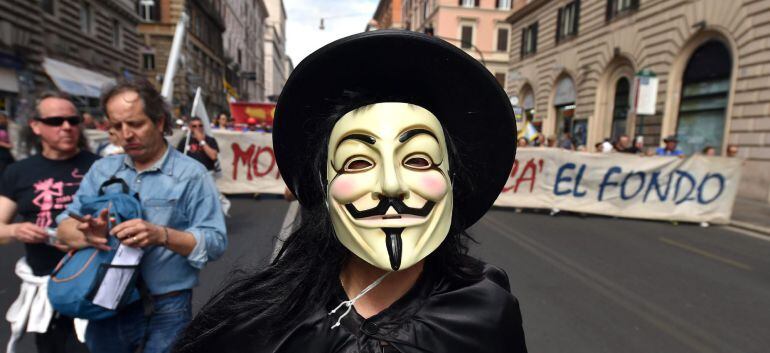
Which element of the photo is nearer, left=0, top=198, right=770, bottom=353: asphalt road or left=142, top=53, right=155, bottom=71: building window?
left=0, top=198, right=770, bottom=353: asphalt road

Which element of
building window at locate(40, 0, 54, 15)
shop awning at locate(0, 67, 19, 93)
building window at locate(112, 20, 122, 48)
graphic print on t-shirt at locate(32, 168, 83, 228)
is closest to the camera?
graphic print on t-shirt at locate(32, 168, 83, 228)

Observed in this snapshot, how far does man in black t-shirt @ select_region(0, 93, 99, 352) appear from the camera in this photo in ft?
6.89

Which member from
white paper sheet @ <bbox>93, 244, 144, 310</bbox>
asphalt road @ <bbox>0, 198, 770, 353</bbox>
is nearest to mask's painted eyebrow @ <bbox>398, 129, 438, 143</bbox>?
asphalt road @ <bbox>0, 198, 770, 353</bbox>

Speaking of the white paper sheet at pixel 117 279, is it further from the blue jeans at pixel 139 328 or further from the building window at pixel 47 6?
the building window at pixel 47 6

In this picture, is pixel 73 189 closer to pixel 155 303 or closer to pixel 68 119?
pixel 68 119

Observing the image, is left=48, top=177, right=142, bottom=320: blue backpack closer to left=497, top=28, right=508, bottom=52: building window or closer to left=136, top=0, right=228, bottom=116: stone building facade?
left=136, top=0, right=228, bottom=116: stone building facade

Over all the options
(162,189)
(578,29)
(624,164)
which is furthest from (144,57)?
(162,189)

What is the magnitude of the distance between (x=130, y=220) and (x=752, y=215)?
11.8 meters

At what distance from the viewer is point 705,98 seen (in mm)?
13984

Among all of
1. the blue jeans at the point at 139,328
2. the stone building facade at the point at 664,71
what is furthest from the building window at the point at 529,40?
the blue jeans at the point at 139,328

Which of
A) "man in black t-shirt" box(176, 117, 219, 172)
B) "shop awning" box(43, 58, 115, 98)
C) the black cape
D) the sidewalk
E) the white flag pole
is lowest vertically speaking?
the sidewalk

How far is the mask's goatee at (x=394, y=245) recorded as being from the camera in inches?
40.1

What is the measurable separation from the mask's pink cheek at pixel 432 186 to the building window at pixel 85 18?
74.1 ft

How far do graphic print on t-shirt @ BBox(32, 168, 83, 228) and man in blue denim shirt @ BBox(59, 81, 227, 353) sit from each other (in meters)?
0.35
